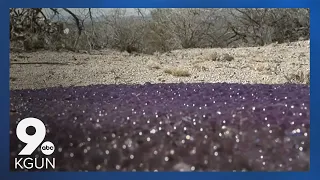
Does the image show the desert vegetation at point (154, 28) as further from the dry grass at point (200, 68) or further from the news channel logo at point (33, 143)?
the news channel logo at point (33, 143)

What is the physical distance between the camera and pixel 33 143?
15.7 feet

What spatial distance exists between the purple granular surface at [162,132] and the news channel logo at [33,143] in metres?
0.04

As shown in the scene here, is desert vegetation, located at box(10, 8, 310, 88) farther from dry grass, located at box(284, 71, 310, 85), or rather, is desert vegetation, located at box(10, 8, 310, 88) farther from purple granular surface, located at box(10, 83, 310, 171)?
purple granular surface, located at box(10, 83, 310, 171)

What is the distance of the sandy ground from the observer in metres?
4.85

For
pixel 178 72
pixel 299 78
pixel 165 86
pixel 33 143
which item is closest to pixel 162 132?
pixel 165 86

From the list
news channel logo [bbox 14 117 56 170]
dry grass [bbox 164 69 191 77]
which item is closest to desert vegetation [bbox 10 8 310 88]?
dry grass [bbox 164 69 191 77]

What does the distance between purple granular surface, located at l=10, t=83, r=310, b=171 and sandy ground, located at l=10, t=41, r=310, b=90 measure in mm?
125

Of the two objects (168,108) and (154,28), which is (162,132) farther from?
(154,28)

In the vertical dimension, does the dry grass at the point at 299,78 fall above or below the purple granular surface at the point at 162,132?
above

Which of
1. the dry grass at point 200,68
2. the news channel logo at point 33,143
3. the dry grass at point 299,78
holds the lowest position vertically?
the news channel logo at point 33,143

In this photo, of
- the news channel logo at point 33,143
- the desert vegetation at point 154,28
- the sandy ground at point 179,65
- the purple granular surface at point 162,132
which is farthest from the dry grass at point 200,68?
the news channel logo at point 33,143

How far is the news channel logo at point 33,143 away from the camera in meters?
4.79

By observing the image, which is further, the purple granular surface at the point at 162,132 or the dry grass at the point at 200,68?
the dry grass at the point at 200,68
